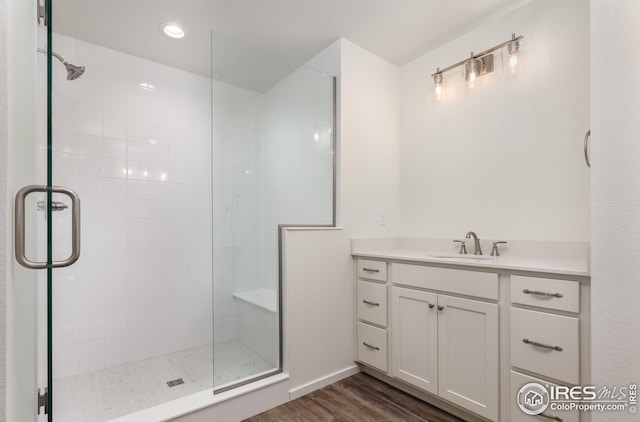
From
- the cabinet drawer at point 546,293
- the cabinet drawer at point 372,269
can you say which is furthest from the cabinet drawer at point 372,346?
the cabinet drawer at point 546,293

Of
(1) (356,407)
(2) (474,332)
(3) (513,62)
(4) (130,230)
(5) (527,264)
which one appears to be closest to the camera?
(5) (527,264)

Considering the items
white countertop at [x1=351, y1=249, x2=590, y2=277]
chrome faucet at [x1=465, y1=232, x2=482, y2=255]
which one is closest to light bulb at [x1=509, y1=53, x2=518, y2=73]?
chrome faucet at [x1=465, y1=232, x2=482, y2=255]

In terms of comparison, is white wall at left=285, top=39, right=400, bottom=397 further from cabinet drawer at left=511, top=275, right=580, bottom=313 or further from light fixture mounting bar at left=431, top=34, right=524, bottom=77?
cabinet drawer at left=511, top=275, right=580, bottom=313

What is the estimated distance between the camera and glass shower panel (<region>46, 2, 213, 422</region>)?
7.33 ft

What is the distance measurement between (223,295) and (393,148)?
1.86 m

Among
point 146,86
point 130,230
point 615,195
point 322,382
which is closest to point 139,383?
point 130,230

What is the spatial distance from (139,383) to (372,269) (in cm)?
183

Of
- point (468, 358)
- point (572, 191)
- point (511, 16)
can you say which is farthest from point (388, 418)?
point (511, 16)

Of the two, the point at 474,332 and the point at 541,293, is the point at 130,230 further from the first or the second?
the point at 541,293

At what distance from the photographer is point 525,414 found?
1494 millimetres

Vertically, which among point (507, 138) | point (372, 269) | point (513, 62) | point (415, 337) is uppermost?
point (513, 62)

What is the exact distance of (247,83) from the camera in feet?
6.87

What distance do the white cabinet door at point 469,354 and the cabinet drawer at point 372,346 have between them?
419 millimetres

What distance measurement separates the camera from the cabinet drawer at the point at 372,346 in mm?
2152
